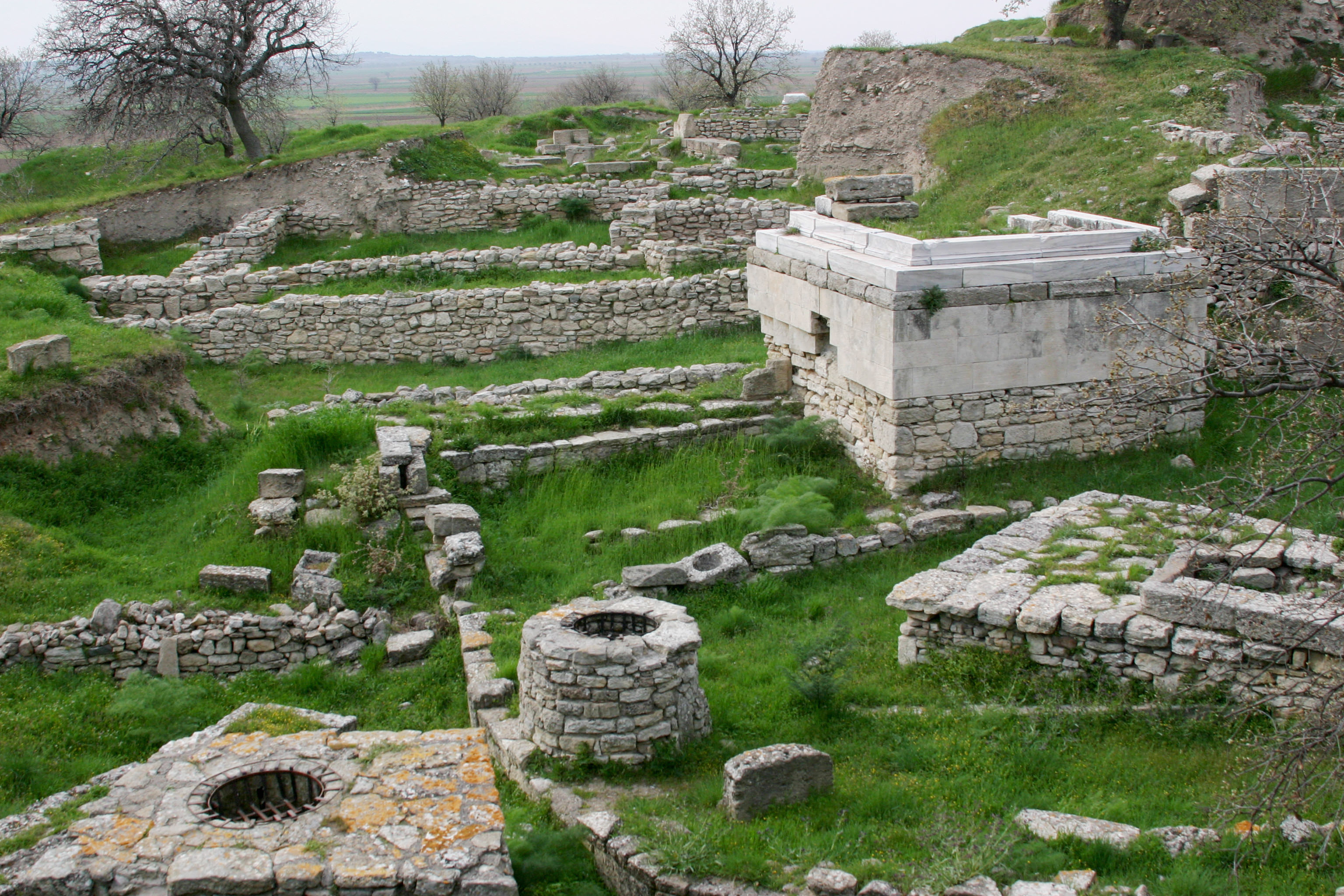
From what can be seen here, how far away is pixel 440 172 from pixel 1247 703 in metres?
20.8

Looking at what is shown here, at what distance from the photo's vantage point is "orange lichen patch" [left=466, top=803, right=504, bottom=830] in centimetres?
544

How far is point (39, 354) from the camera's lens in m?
11.5

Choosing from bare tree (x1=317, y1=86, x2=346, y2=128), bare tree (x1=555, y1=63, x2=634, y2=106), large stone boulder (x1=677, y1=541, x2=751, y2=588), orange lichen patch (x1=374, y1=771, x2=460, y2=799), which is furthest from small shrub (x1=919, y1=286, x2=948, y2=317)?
bare tree (x1=555, y1=63, x2=634, y2=106)

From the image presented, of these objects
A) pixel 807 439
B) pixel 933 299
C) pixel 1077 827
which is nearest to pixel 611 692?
pixel 1077 827

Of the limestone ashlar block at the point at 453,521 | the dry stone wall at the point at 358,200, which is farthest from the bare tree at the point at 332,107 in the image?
the limestone ashlar block at the point at 453,521

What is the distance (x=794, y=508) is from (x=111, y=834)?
599 cm

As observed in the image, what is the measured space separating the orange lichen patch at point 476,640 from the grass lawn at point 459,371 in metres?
6.92

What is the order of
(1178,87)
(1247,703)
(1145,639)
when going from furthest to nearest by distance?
1. (1178,87)
2. (1145,639)
3. (1247,703)

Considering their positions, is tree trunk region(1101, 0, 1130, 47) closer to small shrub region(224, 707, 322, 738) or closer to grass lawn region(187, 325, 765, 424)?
grass lawn region(187, 325, 765, 424)

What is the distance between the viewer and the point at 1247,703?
6133 millimetres

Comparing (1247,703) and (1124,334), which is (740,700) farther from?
(1124,334)

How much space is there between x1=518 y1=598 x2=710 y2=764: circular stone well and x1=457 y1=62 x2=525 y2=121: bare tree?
41.6 m

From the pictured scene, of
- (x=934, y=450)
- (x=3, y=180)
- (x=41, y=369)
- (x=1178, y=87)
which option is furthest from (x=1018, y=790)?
(x=3, y=180)

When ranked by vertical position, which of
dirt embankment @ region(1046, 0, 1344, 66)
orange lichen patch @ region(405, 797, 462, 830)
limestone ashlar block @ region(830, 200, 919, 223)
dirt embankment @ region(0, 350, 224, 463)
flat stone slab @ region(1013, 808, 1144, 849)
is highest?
dirt embankment @ region(1046, 0, 1344, 66)
